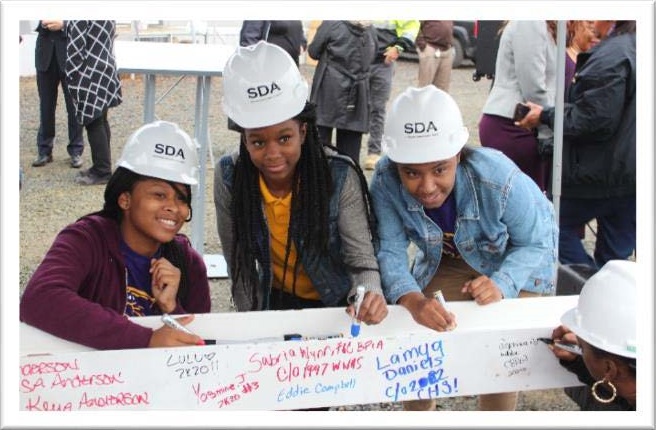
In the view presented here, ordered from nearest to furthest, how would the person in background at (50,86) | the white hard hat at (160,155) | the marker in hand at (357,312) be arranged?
the marker in hand at (357,312) → the white hard hat at (160,155) → the person in background at (50,86)

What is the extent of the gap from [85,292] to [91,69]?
390cm

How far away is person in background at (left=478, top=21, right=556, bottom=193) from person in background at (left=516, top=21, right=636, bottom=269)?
10 centimetres

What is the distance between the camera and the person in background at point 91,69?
5906 millimetres

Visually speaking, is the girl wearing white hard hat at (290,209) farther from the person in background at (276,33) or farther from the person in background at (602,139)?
the person in background at (276,33)

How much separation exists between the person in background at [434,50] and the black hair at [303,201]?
6.18 m

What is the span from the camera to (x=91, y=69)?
19.9 ft

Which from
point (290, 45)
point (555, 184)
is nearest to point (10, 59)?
point (555, 184)

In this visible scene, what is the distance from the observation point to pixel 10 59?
7.00 ft

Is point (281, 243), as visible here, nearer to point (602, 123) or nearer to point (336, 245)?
point (336, 245)

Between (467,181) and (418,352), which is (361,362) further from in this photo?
(467,181)

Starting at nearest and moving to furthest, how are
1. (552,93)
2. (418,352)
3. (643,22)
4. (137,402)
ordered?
(137,402) < (418,352) < (643,22) < (552,93)

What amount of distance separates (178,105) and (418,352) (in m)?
8.28

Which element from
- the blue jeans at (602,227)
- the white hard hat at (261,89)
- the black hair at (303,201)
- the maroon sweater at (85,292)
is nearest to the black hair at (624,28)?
the blue jeans at (602,227)

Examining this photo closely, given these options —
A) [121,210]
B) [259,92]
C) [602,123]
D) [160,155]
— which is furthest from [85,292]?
[602,123]
